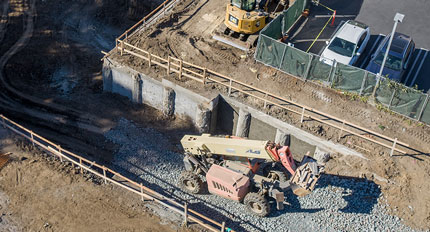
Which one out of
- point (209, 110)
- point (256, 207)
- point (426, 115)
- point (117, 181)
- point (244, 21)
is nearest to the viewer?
point (256, 207)

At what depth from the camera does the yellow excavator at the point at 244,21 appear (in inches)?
1132

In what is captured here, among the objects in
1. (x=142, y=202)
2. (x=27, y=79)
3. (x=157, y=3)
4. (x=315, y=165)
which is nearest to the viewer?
(x=315, y=165)

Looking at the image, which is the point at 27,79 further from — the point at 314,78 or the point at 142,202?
the point at 314,78

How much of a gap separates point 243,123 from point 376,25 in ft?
41.4

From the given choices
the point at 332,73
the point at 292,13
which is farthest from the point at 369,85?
the point at 292,13

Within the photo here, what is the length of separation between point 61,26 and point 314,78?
17.9 metres

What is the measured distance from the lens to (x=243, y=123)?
26.1 metres

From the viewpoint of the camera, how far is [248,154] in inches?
832

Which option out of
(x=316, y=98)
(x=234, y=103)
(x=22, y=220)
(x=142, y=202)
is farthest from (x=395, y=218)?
(x=22, y=220)

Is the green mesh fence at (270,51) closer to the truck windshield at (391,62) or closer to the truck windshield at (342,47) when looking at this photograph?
the truck windshield at (342,47)

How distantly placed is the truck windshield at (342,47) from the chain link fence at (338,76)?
113 cm

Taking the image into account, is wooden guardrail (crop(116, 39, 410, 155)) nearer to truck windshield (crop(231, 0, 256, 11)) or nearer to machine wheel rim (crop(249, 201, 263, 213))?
truck windshield (crop(231, 0, 256, 11))

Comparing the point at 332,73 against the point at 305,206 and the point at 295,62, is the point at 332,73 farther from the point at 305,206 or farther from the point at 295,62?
the point at 305,206

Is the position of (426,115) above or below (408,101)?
below
